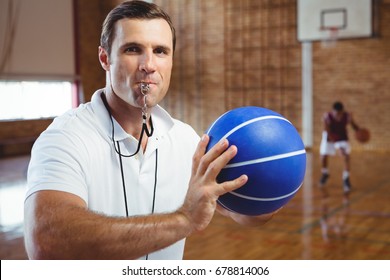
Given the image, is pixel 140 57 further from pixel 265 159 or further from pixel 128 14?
pixel 265 159

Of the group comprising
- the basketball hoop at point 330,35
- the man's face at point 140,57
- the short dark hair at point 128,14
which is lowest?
the man's face at point 140,57

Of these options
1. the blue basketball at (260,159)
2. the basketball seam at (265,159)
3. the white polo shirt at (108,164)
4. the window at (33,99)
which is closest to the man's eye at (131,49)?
the white polo shirt at (108,164)

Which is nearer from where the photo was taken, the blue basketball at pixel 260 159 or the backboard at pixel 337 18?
the blue basketball at pixel 260 159

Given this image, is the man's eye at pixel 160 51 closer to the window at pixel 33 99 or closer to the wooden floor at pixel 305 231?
the wooden floor at pixel 305 231

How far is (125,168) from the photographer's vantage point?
5.06 feet

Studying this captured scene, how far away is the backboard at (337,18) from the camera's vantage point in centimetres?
1078

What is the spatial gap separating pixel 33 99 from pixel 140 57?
11340 mm

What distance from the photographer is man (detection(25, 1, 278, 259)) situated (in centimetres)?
120

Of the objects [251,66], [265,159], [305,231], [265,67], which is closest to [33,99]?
[251,66]

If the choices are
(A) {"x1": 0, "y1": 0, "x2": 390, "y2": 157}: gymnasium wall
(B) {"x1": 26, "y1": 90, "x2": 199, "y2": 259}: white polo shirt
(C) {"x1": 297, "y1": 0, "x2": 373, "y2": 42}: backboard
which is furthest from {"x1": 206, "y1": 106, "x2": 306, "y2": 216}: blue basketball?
(A) {"x1": 0, "y1": 0, "x2": 390, "y2": 157}: gymnasium wall

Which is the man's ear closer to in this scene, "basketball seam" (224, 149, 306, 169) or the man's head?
the man's head

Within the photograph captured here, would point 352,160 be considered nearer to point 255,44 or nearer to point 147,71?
point 255,44

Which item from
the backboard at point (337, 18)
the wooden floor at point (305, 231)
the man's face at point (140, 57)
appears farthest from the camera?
the backboard at point (337, 18)

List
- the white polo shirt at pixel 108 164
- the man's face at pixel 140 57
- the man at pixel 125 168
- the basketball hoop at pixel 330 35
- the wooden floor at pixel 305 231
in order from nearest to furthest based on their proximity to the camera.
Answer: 1. the man at pixel 125 168
2. the white polo shirt at pixel 108 164
3. the man's face at pixel 140 57
4. the wooden floor at pixel 305 231
5. the basketball hoop at pixel 330 35
